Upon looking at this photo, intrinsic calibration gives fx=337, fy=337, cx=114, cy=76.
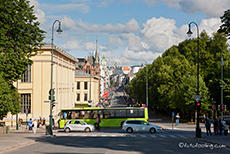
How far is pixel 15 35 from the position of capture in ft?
113

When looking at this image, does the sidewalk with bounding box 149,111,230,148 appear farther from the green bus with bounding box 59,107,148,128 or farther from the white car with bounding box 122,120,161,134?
the green bus with bounding box 59,107,148,128

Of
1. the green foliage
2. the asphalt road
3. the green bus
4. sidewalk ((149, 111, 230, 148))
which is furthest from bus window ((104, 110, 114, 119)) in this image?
the asphalt road

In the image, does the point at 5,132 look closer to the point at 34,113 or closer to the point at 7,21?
the point at 7,21

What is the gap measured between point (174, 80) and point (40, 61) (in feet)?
89.4

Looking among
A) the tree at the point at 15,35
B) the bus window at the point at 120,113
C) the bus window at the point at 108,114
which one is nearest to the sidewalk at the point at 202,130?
the bus window at the point at 120,113

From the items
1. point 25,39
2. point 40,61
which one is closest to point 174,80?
point 40,61

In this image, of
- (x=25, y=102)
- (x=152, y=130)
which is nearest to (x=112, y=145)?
(x=152, y=130)

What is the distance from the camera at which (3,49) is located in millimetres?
33094

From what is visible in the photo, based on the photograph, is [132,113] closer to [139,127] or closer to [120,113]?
[120,113]

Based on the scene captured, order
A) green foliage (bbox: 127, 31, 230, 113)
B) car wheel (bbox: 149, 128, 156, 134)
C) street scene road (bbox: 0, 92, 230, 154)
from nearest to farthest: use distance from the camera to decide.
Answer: street scene road (bbox: 0, 92, 230, 154)
car wheel (bbox: 149, 128, 156, 134)
green foliage (bbox: 127, 31, 230, 113)

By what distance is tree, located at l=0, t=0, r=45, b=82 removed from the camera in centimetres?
3284

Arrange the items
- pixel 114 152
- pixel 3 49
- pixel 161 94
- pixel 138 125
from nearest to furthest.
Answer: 1. pixel 114 152
2. pixel 3 49
3. pixel 138 125
4. pixel 161 94

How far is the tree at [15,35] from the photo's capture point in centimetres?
3284

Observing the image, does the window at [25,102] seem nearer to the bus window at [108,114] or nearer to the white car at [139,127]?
the bus window at [108,114]
